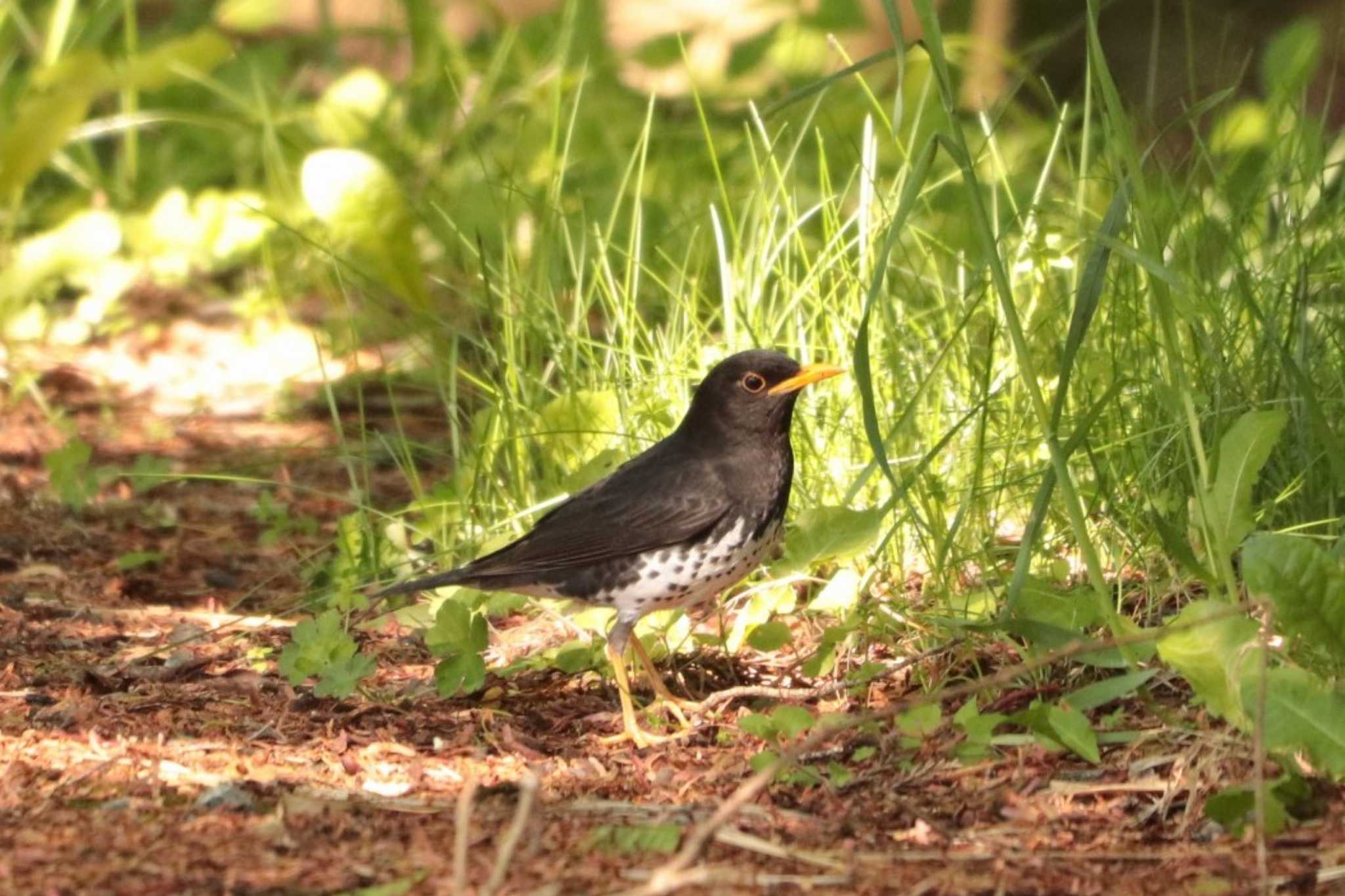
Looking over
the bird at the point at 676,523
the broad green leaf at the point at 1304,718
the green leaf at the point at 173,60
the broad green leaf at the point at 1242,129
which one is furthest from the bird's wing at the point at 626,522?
the green leaf at the point at 173,60

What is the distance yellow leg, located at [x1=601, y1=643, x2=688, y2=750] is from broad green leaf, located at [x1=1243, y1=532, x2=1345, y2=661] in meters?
1.25

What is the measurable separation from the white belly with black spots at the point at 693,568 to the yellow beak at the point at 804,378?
0.33 metres

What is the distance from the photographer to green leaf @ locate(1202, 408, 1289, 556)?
3463 millimetres

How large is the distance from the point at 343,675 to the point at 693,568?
78 cm

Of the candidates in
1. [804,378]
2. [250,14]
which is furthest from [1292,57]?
[250,14]

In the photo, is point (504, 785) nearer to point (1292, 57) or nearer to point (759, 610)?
point (759, 610)

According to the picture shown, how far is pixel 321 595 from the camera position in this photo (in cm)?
482

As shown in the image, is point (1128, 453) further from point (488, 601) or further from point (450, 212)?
point (450, 212)

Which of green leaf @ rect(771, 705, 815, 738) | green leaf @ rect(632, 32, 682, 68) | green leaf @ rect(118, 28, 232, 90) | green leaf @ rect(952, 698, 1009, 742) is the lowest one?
green leaf @ rect(771, 705, 815, 738)

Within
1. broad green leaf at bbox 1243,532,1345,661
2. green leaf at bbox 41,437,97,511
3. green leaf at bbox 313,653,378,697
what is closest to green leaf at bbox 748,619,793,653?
green leaf at bbox 313,653,378,697

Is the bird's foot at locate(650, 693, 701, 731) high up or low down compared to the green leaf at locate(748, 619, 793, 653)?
down

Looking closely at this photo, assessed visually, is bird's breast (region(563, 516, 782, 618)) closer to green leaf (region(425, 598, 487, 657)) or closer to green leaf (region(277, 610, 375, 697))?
green leaf (region(425, 598, 487, 657))

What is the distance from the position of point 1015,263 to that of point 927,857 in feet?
7.36

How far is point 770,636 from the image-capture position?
13.9 feet
